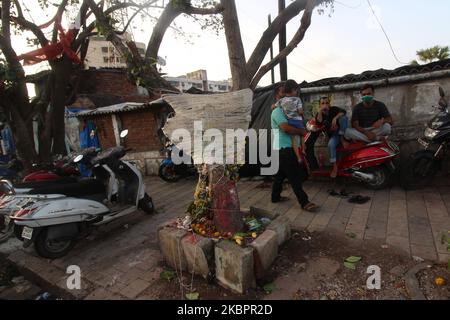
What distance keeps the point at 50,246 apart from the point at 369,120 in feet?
18.6

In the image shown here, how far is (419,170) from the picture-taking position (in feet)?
16.0

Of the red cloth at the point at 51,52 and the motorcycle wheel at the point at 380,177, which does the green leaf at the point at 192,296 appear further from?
the red cloth at the point at 51,52

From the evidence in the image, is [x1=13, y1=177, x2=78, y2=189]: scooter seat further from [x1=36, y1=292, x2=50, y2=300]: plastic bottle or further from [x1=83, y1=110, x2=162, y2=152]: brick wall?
[x1=83, y1=110, x2=162, y2=152]: brick wall

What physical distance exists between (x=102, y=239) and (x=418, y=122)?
6.41 m

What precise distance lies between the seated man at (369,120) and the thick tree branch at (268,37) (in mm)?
2024

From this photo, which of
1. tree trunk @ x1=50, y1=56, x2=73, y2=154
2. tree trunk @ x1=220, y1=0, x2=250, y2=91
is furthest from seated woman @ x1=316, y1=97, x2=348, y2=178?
tree trunk @ x1=50, y1=56, x2=73, y2=154

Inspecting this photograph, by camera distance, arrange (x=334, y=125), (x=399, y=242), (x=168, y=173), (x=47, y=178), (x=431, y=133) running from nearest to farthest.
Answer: (x=399, y=242) → (x=47, y=178) → (x=431, y=133) → (x=334, y=125) → (x=168, y=173)

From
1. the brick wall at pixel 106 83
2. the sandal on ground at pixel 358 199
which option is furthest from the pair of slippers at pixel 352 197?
the brick wall at pixel 106 83

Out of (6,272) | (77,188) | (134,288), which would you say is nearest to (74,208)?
(77,188)

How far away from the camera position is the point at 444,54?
1798 cm

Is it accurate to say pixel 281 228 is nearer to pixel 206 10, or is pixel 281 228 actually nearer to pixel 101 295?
pixel 101 295

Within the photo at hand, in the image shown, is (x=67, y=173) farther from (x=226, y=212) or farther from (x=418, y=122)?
(x=418, y=122)

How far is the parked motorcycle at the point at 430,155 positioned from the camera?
452 cm
